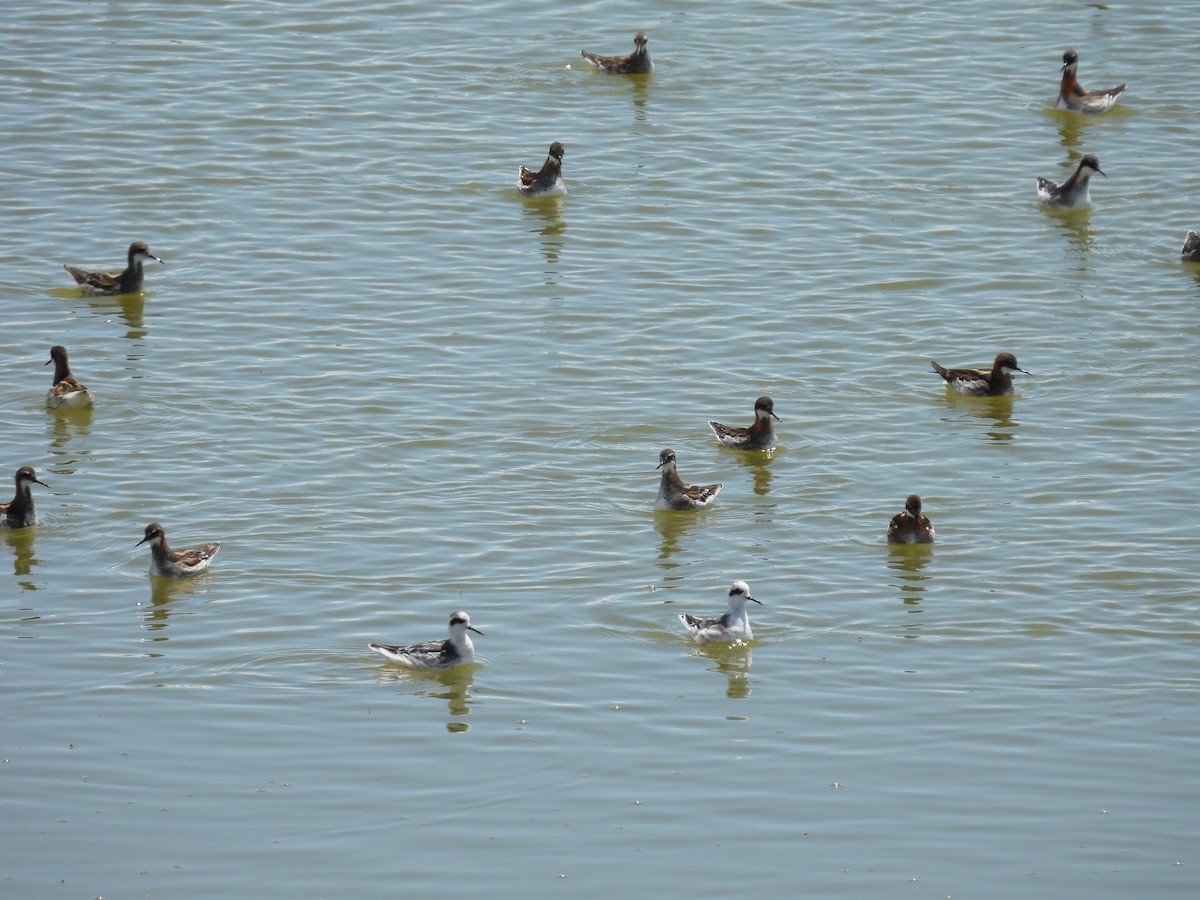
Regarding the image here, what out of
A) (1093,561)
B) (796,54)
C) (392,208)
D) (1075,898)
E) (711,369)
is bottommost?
(1075,898)

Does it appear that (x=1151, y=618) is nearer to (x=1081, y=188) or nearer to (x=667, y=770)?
(x=667, y=770)

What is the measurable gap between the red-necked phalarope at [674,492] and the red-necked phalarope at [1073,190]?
12098mm

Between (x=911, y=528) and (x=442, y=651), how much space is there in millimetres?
5470

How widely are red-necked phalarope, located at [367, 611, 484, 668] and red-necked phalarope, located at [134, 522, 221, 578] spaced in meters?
2.67

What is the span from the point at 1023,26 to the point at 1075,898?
28750 mm

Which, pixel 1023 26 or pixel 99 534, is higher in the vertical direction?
pixel 1023 26

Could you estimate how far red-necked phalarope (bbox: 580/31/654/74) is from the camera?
1382 inches

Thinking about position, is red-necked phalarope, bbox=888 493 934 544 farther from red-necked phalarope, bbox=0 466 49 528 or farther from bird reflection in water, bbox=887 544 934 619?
red-necked phalarope, bbox=0 466 49 528

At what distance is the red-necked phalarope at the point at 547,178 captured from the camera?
29766mm

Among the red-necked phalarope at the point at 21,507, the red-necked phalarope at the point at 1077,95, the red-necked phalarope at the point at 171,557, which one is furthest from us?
the red-necked phalarope at the point at 1077,95

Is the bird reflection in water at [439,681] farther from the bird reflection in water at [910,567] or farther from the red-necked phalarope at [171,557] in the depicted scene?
the bird reflection in water at [910,567]

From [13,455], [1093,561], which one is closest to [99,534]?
[13,455]

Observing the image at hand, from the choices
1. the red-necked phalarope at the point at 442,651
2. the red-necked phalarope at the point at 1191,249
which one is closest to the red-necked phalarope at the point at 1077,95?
the red-necked phalarope at the point at 1191,249

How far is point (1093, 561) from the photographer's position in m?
18.7
